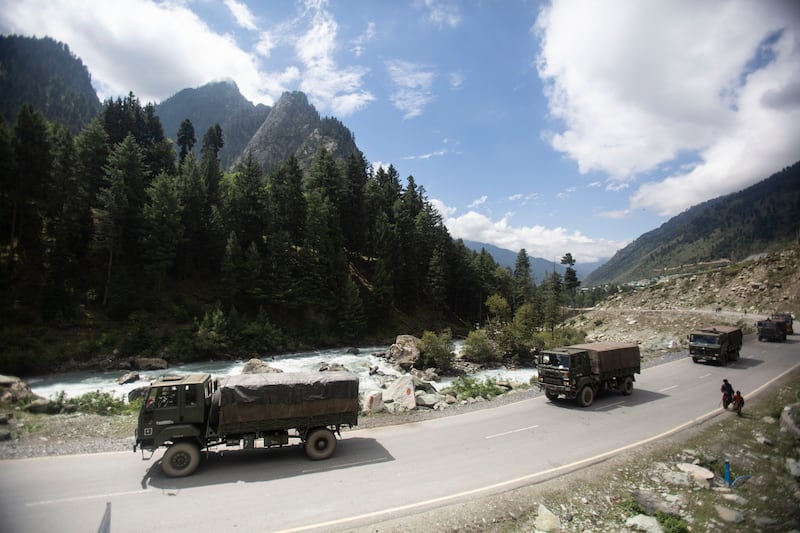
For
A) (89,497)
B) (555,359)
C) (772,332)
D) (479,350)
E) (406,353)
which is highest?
(555,359)

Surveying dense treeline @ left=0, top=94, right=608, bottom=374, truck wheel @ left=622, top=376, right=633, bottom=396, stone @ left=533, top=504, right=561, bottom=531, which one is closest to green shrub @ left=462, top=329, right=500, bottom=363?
dense treeline @ left=0, top=94, right=608, bottom=374

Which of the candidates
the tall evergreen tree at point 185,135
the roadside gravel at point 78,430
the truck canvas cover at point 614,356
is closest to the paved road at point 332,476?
the roadside gravel at point 78,430

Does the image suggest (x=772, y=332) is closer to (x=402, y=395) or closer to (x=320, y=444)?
(x=402, y=395)

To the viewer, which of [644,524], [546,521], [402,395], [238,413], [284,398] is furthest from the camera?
[402,395]

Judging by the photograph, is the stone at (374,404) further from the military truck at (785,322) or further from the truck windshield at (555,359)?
the military truck at (785,322)

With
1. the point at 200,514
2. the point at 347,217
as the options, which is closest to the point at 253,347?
the point at 347,217

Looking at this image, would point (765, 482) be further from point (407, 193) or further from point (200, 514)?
point (407, 193)

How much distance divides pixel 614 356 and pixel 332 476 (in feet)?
56.0

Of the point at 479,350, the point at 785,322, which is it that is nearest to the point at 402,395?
the point at 479,350

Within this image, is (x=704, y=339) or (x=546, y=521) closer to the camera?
(x=546, y=521)

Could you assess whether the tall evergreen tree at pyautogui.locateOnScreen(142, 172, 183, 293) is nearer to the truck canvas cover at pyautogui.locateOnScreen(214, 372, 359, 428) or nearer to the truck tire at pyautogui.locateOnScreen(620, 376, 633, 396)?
the truck canvas cover at pyautogui.locateOnScreen(214, 372, 359, 428)

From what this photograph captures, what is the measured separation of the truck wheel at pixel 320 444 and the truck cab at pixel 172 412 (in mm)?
3411

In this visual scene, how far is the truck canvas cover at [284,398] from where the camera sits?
38.7ft

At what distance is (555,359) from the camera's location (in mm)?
19906
